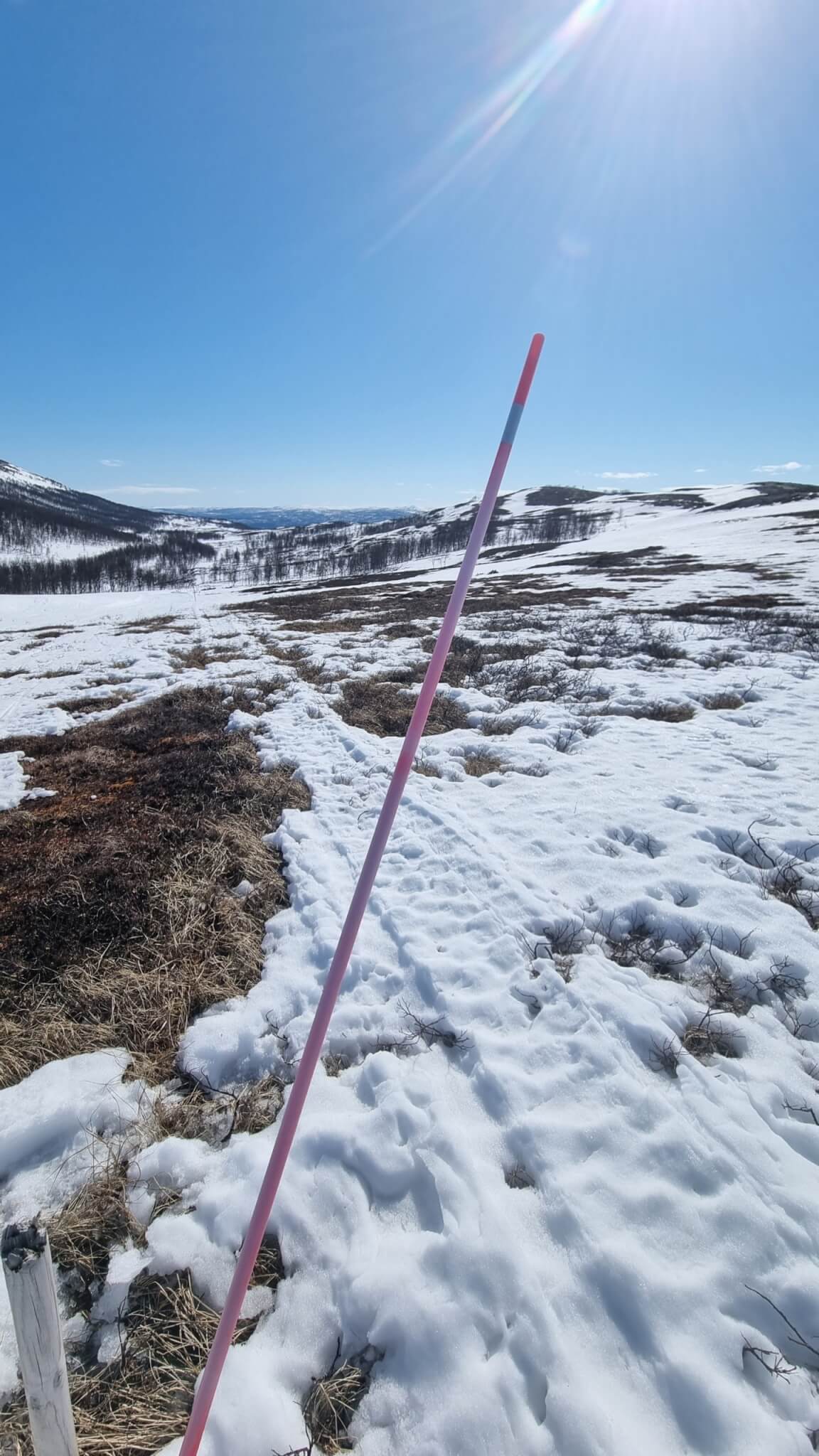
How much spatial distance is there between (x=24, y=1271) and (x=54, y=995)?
3052mm

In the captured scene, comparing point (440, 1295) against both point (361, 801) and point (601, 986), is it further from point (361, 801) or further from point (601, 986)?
point (361, 801)

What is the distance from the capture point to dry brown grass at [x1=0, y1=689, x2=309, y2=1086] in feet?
12.0

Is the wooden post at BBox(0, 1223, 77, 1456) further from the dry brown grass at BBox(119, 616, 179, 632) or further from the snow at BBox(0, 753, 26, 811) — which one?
the dry brown grass at BBox(119, 616, 179, 632)

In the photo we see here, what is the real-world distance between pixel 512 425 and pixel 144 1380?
152 inches

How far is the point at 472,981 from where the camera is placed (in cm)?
386

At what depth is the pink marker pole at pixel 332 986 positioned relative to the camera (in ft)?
5.41

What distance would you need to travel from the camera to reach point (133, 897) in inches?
188

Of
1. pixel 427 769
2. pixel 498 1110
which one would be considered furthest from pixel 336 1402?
pixel 427 769

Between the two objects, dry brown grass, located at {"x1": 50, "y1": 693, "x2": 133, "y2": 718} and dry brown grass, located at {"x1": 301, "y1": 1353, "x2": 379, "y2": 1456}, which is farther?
dry brown grass, located at {"x1": 50, "y1": 693, "x2": 133, "y2": 718}

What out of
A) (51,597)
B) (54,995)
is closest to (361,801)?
(54,995)

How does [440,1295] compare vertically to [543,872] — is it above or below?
below

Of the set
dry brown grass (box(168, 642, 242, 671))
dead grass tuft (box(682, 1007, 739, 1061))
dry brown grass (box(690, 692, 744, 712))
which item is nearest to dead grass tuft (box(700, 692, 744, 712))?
dry brown grass (box(690, 692, 744, 712))

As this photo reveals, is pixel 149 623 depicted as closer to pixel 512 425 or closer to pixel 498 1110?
pixel 498 1110

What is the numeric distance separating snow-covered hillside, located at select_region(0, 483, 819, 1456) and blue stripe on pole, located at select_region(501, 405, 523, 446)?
10.7 feet
